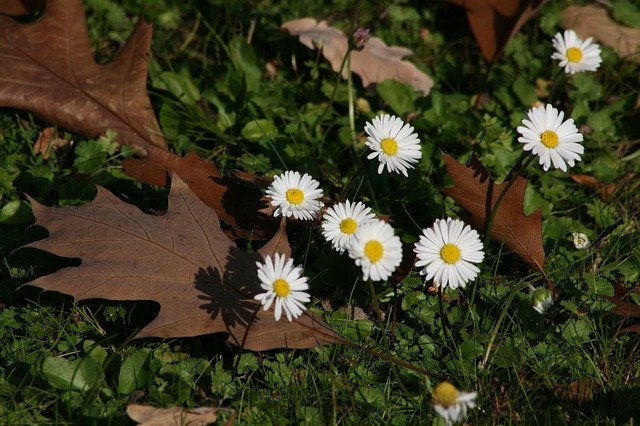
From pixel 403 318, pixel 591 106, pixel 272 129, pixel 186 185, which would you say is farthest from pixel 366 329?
pixel 591 106

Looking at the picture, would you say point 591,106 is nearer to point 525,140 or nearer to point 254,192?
point 525,140

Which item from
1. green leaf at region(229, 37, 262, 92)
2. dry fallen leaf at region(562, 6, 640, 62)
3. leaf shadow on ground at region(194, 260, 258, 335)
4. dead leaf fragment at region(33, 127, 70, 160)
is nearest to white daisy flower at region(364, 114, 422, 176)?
leaf shadow on ground at region(194, 260, 258, 335)

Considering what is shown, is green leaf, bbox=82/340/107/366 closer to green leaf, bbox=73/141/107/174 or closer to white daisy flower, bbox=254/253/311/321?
white daisy flower, bbox=254/253/311/321

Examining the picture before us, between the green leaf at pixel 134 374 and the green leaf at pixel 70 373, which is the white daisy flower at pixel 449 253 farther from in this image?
the green leaf at pixel 70 373

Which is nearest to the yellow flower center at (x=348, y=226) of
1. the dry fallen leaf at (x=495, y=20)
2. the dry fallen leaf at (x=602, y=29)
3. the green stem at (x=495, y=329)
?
the green stem at (x=495, y=329)

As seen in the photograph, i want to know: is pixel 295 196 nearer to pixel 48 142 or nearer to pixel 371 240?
pixel 371 240

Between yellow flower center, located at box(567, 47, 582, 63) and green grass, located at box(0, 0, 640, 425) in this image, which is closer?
green grass, located at box(0, 0, 640, 425)
